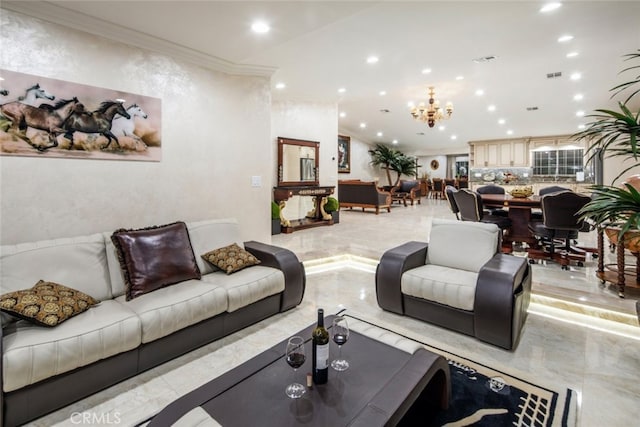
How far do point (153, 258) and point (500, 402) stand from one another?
8.60 feet

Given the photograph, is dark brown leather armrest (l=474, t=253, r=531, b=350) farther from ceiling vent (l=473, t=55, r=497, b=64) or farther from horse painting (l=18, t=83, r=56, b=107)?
ceiling vent (l=473, t=55, r=497, b=64)

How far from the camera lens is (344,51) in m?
4.50

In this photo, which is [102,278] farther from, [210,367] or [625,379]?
[625,379]

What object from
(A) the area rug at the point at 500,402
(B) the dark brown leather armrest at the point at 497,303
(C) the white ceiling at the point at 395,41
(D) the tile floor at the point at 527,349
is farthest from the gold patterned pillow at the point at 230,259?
(C) the white ceiling at the point at 395,41

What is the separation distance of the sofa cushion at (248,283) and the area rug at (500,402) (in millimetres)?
1018

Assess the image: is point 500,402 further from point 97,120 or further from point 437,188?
point 437,188

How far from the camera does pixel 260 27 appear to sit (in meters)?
2.96

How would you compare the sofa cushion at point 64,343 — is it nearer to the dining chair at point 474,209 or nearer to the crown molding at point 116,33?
the crown molding at point 116,33

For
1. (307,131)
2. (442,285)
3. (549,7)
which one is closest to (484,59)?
(549,7)

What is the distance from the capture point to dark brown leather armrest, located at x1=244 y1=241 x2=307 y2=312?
2953mm

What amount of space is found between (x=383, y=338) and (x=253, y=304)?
1.32 meters

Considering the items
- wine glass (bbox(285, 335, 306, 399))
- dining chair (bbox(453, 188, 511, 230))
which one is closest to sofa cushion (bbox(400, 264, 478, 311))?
wine glass (bbox(285, 335, 306, 399))

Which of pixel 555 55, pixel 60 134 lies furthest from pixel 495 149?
pixel 60 134

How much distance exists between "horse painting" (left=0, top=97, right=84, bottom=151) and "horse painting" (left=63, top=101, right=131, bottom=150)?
1.7 inches
